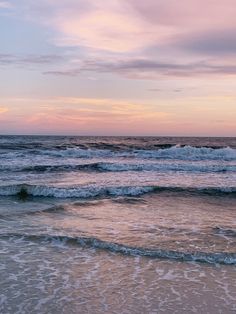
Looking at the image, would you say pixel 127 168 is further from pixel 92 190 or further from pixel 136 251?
pixel 136 251

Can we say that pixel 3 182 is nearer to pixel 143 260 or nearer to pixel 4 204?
pixel 4 204

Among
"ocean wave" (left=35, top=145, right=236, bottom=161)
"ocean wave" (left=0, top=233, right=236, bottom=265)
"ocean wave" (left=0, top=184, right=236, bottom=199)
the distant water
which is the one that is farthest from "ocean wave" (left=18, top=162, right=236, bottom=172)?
"ocean wave" (left=0, top=233, right=236, bottom=265)

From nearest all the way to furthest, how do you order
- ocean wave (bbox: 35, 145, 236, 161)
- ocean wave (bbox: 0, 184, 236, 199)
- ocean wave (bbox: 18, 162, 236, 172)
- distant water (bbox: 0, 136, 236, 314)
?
distant water (bbox: 0, 136, 236, 314), ocean wave (bbox: 0, 184, 236, 199), ocean wave (bbox: 18, 162, 236, 172), ocean wave (bbox: 35, 145, 236, 161)

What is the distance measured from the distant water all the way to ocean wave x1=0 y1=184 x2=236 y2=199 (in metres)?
0.04

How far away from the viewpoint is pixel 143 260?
8.30m

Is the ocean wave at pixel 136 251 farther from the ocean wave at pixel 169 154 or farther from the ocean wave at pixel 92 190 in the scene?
the ocean wave at pixel 169 154

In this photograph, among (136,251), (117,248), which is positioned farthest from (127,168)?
(136,251)

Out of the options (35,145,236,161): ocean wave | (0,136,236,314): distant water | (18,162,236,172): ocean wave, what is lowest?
(0,136,236,314): distant water

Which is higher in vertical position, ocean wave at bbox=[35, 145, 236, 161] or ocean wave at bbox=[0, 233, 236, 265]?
ocean wave at bbox=[35, 145, 236, 161]

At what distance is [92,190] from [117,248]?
29.3ft

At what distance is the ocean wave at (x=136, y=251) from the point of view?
8422mm

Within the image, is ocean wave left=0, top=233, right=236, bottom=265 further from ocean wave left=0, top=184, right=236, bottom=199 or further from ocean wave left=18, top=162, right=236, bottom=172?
ocean wave left=18, top=162, right=236, bottom=172

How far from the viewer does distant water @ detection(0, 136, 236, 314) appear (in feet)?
20.9

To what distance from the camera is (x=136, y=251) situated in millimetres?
8773
